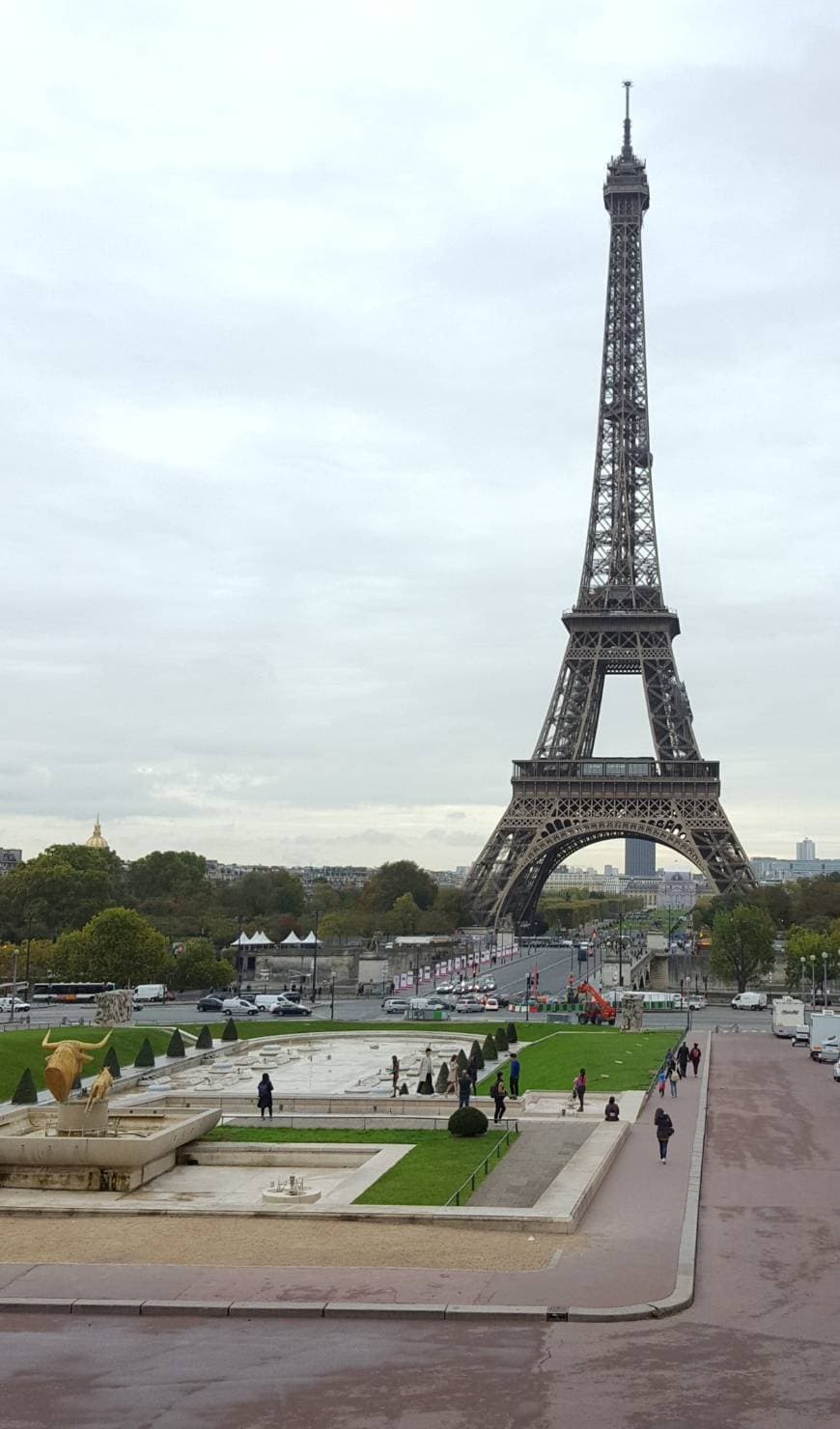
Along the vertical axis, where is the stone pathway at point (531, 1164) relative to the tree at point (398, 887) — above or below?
below

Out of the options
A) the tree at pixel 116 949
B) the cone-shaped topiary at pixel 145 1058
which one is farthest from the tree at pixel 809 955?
the cone-shaped topiary at pixel 145 1058

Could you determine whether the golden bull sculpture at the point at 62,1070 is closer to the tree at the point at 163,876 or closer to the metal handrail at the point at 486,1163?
the metal handrail at the point at 486,1163

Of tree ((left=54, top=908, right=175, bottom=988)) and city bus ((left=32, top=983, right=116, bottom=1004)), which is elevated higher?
tree ((left=54, top=908, right=175, bottom=988))

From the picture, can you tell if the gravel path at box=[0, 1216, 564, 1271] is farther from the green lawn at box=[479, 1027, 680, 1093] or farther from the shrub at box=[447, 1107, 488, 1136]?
the green lawn at box=[479, 1027, 680, 1093]

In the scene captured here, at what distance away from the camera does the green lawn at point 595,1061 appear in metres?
47.8

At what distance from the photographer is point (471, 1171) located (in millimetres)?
31406

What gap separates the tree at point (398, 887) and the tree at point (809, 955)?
71649mm

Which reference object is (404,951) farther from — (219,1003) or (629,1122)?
(629,1122)

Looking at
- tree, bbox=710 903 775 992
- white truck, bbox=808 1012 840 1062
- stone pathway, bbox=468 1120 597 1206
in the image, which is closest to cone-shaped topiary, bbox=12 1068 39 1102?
stone pathway, bbox=468 1120 597 1206

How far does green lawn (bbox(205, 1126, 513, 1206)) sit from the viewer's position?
2864cm

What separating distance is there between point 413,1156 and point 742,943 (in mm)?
72322

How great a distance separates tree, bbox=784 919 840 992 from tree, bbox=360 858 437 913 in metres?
71.6

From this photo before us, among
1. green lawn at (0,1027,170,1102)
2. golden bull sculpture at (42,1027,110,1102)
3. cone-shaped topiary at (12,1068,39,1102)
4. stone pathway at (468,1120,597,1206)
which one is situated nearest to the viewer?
stone pathway at (468,1120,597,1206)

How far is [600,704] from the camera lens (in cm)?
13388
